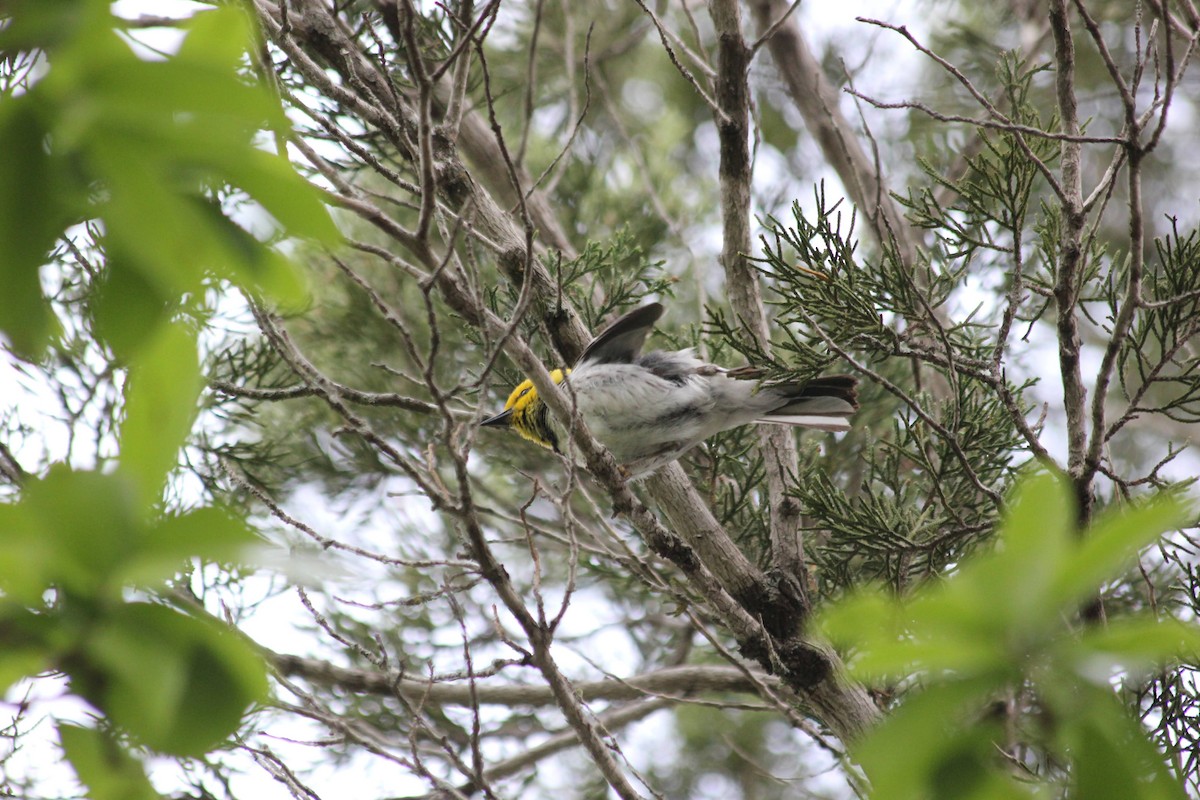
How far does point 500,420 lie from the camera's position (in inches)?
193

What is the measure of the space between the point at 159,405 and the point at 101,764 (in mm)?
359

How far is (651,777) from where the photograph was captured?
672cm

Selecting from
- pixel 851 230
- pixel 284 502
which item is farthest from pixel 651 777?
pixel 851 230

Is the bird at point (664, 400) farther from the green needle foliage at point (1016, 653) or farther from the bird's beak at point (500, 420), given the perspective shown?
the green needle foliage at point (1016, 653)

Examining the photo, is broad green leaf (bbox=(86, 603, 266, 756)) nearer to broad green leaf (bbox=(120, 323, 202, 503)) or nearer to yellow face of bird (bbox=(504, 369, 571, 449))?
broad green leaf (bbox=(120, 323, 202, 503))

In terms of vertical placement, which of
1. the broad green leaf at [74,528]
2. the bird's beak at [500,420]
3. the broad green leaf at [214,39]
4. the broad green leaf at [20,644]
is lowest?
the broad green leaf at [20,644]

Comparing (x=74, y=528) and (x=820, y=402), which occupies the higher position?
(x=820, y=402)

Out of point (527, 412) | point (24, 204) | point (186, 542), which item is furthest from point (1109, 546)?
point (527, 412)

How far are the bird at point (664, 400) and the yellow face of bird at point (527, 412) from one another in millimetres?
30

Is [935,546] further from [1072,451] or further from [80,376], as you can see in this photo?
[80,376]

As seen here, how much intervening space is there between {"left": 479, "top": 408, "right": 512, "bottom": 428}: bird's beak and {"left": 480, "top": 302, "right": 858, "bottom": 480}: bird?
0.30 metres

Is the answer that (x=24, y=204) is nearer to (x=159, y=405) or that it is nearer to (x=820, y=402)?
(x=159, y=405)

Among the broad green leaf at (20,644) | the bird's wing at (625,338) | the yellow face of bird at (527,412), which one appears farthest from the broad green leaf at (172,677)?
the yellow face of bird at (527,412)

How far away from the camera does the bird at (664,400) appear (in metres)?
3.93
